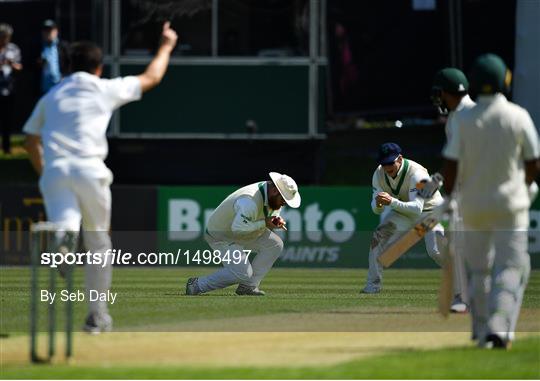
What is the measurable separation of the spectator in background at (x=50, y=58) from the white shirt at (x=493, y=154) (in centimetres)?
1806

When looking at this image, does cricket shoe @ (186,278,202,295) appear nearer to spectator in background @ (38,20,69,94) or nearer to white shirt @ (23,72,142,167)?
white shirt @ (23,72,142,167)

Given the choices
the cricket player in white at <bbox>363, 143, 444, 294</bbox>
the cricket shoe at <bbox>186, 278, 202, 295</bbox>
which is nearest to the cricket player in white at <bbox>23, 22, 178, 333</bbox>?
the cricket shoe at <bbox>186, 278, 202, 295</bbox>

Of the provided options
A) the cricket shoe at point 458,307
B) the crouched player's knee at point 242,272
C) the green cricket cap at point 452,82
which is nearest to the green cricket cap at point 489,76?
the green cricket cap at point 452,82

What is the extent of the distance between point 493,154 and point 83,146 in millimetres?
3016

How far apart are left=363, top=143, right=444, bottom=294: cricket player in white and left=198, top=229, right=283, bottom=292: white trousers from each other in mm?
1294

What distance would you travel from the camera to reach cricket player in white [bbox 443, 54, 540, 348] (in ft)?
35.6

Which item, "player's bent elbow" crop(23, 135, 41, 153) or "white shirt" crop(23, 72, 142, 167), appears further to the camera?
"player's bent elbow" crop(23, 135, 41, 153)

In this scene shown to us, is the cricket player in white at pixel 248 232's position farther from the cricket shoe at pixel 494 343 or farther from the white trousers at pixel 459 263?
the cricket shoe at pixel 494 343

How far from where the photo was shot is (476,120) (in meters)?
10.9

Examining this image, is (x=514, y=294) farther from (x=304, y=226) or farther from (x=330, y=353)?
(x=304, y=226)

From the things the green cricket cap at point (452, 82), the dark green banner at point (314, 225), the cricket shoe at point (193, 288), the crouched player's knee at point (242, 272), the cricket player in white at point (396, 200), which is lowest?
the dark green banner at point (314, 225)

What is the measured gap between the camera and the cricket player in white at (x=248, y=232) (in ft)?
52.8

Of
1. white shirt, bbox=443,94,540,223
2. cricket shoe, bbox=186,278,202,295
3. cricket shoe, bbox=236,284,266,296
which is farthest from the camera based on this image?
cricket shoe, bbox=236,284,266,296

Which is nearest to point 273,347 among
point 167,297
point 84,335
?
point 84,335
